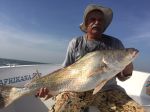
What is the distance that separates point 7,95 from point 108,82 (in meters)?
1.77

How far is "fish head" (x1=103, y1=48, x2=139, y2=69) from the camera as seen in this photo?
3932 millimetres

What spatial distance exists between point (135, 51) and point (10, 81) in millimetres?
3559

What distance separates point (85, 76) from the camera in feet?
13.2

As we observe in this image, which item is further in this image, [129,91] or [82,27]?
[129,91]

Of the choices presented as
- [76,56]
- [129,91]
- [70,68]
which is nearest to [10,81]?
[76,56]

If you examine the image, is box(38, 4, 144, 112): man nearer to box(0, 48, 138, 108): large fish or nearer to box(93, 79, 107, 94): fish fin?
box(0, 48, 138, 108): large fish

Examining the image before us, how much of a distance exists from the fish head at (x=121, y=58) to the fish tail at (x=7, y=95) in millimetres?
1468

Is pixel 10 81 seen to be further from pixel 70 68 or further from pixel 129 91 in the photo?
pixel 129 91

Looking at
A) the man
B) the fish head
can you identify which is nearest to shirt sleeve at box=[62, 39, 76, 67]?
the man

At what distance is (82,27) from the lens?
5211mm

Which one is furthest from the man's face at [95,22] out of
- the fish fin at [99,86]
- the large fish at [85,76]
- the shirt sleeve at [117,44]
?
the fish fin at [99,86]

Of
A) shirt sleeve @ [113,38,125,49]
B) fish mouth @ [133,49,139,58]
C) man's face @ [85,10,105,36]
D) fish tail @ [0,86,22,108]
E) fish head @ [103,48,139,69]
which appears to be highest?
man's face @ [85,10,105,36]

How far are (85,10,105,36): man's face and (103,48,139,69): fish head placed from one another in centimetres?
91

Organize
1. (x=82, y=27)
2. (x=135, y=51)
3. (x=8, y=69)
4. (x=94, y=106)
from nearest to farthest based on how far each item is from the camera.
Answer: (x=135, y=51) → (x=94, y=106) → (x=82, y=27) → (x=8, y=69)
